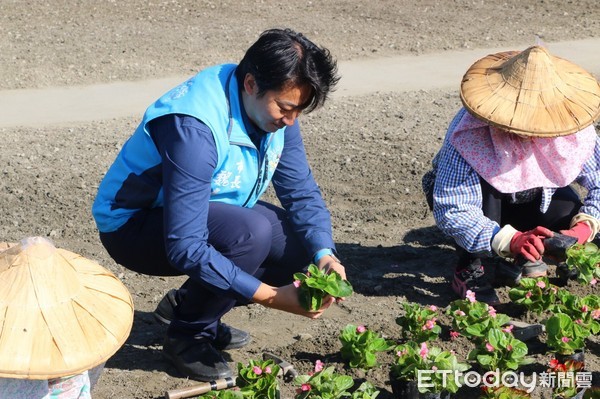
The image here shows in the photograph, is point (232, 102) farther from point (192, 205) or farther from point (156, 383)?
point (156, 383)

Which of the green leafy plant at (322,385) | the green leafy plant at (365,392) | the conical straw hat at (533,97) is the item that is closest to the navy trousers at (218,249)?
the green leafy plant at (322,385)

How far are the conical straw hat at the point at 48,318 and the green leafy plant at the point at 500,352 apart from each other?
1.44 metres

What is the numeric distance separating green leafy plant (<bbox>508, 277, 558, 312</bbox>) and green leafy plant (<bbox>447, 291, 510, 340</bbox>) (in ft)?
0.79

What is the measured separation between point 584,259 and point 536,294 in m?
0.25

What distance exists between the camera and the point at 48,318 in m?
2.78

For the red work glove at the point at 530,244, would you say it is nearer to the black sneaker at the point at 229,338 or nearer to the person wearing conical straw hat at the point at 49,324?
the black sneaker at the point at 229,338

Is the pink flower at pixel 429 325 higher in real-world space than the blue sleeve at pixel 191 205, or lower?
lower

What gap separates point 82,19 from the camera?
30.6 feet

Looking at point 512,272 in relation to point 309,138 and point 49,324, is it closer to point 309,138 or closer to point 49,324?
point 309,138

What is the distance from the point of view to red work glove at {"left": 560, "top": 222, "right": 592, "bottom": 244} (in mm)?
4316

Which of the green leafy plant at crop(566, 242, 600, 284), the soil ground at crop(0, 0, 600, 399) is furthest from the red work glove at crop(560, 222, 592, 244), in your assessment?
the soil ground at crop(0, 0, 600, 399)

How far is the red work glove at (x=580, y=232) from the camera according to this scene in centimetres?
432

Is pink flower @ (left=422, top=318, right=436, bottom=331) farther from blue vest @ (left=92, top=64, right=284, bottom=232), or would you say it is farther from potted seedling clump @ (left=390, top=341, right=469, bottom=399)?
blue vest @ (left=92, top=64, right=284, bottom=232)

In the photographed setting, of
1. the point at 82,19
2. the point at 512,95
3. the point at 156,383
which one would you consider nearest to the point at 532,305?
the point at 512,95
